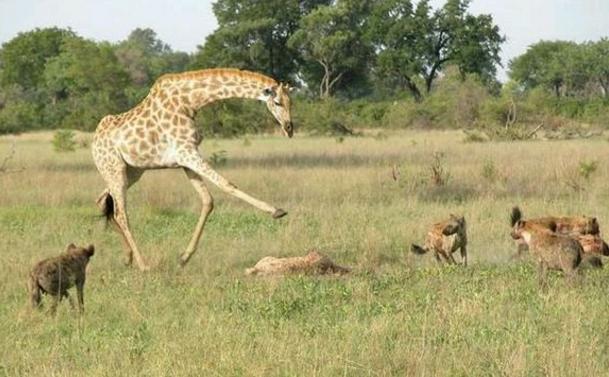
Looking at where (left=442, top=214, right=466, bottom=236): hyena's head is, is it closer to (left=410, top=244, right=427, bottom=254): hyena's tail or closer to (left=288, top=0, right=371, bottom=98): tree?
(left=410, top=244, right=427, bottom=254): hyena's tail

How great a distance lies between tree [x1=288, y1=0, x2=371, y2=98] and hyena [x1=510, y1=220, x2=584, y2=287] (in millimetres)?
53987

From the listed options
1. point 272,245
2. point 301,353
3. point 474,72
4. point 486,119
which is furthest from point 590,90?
point 301,353

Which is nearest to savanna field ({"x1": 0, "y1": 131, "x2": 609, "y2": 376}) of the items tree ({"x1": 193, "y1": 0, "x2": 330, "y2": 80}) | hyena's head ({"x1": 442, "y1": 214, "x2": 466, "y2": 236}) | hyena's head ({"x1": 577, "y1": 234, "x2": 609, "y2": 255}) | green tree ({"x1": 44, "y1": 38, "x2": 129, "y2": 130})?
hyena's head ({"x1": 442, "y1": 214, "x2": 466, "y2": 236})

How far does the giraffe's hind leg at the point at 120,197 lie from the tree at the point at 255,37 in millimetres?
49287

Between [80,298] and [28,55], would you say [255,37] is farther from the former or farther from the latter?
[80,298]

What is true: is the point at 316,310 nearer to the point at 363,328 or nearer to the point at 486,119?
the point at 363,328

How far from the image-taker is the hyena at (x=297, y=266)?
9008mm

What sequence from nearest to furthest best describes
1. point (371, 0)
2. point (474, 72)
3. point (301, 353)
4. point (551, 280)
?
point (301, 353), point (551, 280), point (474, 72), point (371, 0)

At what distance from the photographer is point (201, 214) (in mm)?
10148

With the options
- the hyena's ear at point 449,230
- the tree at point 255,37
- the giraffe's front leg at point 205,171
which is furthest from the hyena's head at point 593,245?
the tree at point 255,37

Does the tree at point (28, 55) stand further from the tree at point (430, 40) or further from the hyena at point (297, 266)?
the hyena at point (297, 266)

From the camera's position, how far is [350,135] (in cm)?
4203

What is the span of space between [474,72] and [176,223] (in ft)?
174

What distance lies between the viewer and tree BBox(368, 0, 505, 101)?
6316 cm
